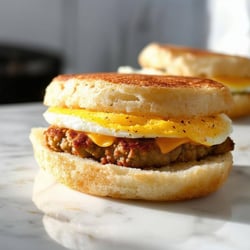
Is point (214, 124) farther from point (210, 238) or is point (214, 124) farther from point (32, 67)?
point (32, 67)

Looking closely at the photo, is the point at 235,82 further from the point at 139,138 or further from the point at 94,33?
the point at 94,33

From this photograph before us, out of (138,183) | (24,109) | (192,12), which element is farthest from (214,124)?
(192,12)

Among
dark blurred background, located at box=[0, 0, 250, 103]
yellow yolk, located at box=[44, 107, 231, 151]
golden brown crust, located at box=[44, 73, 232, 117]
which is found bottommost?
dark blurred background, located at box=[0, 0, 250, 103]

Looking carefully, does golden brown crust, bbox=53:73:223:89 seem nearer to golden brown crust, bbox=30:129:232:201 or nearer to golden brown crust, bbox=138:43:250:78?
golden brown crust, bbox=30:129:232:201

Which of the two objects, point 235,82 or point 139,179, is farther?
point 235,82

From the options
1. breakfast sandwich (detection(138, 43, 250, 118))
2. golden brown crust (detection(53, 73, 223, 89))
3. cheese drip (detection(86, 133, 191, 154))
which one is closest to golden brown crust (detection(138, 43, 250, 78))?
breakfast sandwich (detection(138, 43, 250, 118))

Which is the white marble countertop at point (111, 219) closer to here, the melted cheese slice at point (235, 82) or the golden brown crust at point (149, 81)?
the golden brown crust at point (149, 81)

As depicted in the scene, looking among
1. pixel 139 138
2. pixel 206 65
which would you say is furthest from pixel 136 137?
pixel 206 65
